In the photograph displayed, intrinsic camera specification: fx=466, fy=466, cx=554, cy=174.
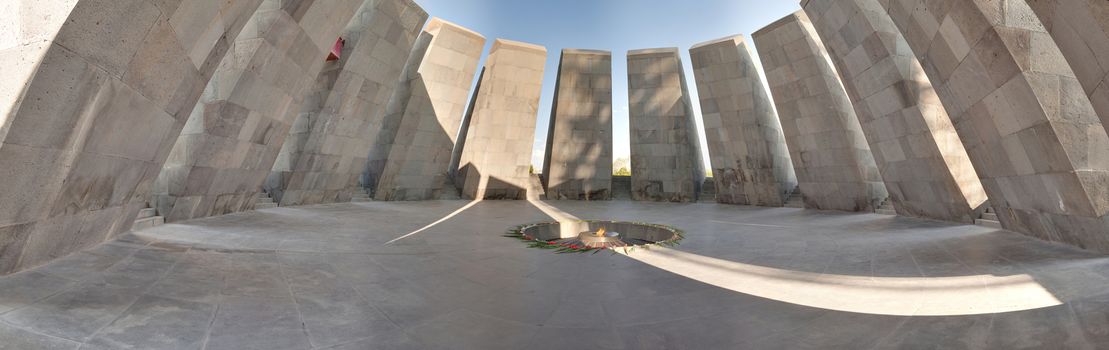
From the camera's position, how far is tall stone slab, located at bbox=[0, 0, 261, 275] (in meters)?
3.42

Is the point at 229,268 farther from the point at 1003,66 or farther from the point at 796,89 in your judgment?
the point at 796,89

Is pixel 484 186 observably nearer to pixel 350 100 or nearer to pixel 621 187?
pixel 621 187

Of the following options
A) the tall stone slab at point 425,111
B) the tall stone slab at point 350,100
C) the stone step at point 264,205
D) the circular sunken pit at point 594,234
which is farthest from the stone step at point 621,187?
the stone step at point 264,205

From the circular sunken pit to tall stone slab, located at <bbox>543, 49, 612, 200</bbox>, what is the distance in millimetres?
10721

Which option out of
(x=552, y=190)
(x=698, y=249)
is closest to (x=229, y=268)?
(x=698, y=249)

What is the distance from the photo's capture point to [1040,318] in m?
3.72

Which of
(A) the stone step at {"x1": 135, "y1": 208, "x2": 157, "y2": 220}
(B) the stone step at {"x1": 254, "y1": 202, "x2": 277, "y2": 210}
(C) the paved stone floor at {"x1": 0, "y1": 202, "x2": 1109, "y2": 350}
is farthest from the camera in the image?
(B) the stone step at {"x1": 254, "y1": 202, "x2": 277, "y2": 210}

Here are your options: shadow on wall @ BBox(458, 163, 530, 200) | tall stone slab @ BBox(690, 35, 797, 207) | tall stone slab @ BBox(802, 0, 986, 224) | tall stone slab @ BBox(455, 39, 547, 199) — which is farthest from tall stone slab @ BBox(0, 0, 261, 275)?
tall stone slab @ BBox(690, 35, 797, 207)

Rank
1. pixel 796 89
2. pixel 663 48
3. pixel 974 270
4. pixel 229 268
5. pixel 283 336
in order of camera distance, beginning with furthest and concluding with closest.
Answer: pixel 663 48 < pixel 796 89 < pixel 974 270 < pixel 229 268 < pixel 283 336

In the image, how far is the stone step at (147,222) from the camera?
783cm

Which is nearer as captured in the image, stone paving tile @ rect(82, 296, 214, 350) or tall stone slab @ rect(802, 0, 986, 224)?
stone paving tile @ rect(82, 296, 214, 350)

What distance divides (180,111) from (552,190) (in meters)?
19.1

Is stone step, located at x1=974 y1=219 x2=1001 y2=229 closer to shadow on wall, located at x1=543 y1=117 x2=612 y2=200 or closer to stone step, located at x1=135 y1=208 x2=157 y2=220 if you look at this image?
shadow on wall, located at x1=543 y1=117 x2=612 y2=200

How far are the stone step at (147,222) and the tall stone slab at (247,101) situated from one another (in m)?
0.37
